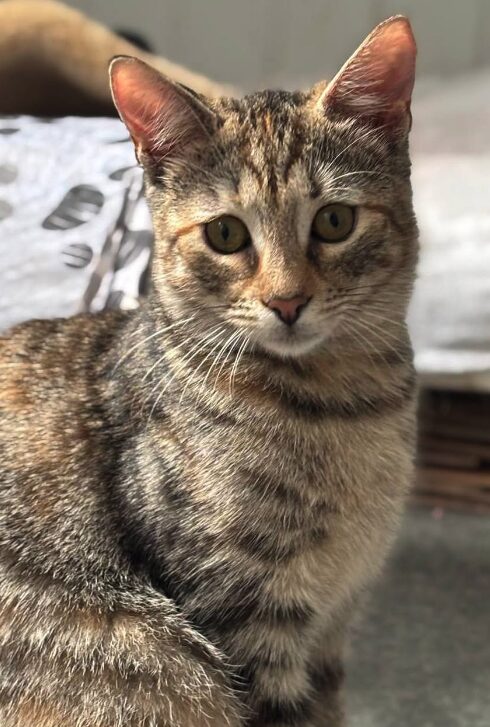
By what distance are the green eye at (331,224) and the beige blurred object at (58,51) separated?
70cm

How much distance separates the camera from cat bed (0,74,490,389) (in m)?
1.25

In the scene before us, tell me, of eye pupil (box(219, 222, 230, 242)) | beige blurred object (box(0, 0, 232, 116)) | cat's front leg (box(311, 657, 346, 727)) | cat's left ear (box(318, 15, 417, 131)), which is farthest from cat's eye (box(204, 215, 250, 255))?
beige blurred object (box(0, 0, 232, 116))

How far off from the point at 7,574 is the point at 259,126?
1.65ft

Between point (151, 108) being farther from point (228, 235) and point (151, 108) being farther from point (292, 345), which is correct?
point (292, 345)

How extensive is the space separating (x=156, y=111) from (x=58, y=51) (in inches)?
29.9

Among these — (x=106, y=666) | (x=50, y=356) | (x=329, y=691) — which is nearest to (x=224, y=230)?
(x=50, y=356)

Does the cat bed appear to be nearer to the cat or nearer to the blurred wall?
the cat

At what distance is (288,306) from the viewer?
0.75 m

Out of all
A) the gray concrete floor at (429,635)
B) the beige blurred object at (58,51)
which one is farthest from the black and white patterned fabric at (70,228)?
the gray concrete floor at (429,635)

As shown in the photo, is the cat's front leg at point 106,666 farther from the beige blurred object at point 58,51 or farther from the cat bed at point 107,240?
the beige blurred object at point 58,51

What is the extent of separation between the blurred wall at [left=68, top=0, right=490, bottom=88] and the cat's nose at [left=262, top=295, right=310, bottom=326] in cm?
204

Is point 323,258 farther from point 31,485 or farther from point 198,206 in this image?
point 31,485

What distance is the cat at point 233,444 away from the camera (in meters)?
0.78

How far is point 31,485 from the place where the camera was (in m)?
0.85
